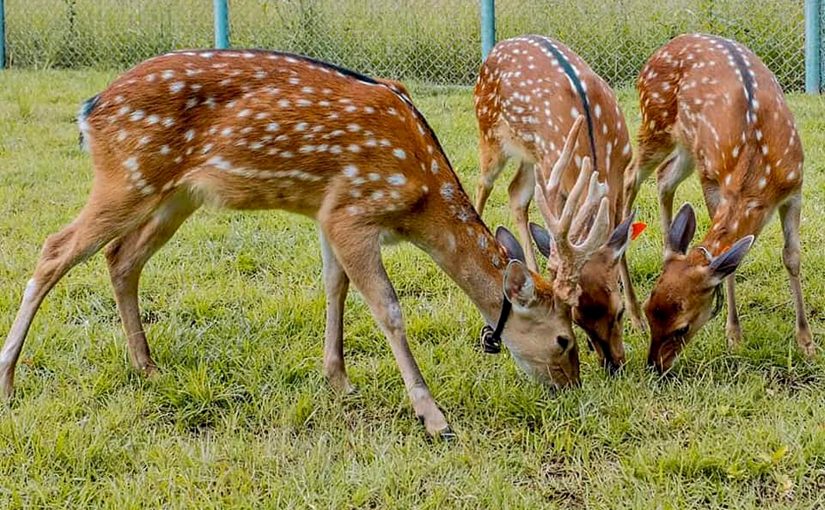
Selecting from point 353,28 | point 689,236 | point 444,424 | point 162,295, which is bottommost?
point 353,28

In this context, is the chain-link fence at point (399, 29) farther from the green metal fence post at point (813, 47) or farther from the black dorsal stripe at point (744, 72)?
the black dorsal stripe at point (744, 72)

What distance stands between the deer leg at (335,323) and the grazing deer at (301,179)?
→ 0.29 m

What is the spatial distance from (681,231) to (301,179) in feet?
4.94

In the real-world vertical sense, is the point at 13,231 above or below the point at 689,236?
below

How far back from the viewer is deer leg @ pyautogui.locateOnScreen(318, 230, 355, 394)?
377 centimetres

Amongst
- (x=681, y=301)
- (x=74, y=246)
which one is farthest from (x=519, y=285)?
(x=74, y=246)

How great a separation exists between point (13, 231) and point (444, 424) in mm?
3105

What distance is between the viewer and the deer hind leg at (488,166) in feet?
17.5

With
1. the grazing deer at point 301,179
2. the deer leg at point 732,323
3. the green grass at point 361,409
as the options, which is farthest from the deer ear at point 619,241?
the deer leg at point 732,323

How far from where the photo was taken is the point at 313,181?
3570mm

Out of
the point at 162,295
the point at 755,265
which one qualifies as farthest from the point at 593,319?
the point at 162,295

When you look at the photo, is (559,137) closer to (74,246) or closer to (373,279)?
(373,279)

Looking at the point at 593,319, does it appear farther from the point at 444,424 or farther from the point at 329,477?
the point at 329,477

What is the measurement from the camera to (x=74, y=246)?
351 cm
